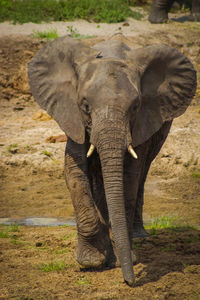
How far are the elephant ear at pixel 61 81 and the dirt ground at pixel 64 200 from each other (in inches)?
39.9

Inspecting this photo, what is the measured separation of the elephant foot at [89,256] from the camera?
4.69 m

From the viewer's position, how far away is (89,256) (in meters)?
4.69

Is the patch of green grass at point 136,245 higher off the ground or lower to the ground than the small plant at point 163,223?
higher

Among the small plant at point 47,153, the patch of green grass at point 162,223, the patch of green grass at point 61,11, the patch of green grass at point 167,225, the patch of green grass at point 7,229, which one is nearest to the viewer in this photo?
the patch of green grass at point 7,229

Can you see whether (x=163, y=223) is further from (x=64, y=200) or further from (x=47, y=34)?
(x=47, y=34)

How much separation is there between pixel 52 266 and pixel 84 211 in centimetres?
58

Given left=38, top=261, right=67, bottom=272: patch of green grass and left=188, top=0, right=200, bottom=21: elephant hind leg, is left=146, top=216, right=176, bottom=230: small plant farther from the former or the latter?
left=188, top=0, right=200, bottom=21: elephant hind leg

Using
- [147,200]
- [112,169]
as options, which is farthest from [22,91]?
[112,169]

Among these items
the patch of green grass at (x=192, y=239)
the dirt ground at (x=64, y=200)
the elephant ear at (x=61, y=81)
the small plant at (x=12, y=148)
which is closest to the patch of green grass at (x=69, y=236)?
the dirt ground at (x=64, y=200)

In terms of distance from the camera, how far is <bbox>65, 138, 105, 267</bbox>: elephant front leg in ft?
15.2

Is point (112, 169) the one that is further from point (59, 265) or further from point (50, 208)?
point (50, 208)

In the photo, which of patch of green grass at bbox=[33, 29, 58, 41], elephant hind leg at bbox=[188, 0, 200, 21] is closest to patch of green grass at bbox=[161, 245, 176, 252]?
patch of green grass at bbox=[33, 29, 58, 41]

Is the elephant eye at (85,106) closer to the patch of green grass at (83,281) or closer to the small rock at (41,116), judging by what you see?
the patch of green grass at (83,281)

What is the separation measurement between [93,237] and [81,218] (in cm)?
21
